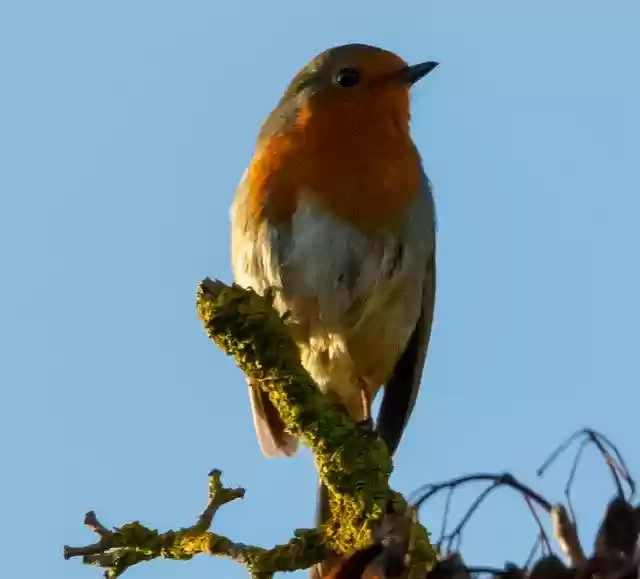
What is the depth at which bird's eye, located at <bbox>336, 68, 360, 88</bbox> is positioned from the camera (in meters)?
5.58

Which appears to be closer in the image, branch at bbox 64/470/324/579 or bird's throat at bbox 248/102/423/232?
branch at bbox 64/470/324/579

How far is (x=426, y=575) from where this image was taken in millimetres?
2264

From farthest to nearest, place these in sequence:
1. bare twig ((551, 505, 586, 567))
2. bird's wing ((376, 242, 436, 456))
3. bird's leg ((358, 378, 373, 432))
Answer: bird's wing ((376, 242, 436, 456))
bird's leg ((358, 378, 373, 432))
bare twig ((551, 505, 586, 567))

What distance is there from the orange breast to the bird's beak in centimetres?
30

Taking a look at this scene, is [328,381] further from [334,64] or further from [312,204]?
[334,64]

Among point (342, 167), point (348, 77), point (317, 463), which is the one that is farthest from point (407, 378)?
point (317, 463)

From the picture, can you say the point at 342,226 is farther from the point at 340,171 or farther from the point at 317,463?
the point at 317,463

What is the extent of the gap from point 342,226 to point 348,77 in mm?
1051

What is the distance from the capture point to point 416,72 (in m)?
5.70

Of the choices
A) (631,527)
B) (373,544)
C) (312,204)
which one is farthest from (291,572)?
(312,204)

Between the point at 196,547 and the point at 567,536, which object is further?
the point at 196,547

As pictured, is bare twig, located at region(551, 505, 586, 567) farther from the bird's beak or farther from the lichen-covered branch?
the bird's beak

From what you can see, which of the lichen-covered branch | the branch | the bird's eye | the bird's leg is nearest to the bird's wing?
the bird's leg

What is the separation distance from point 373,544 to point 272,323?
3.93 ft
